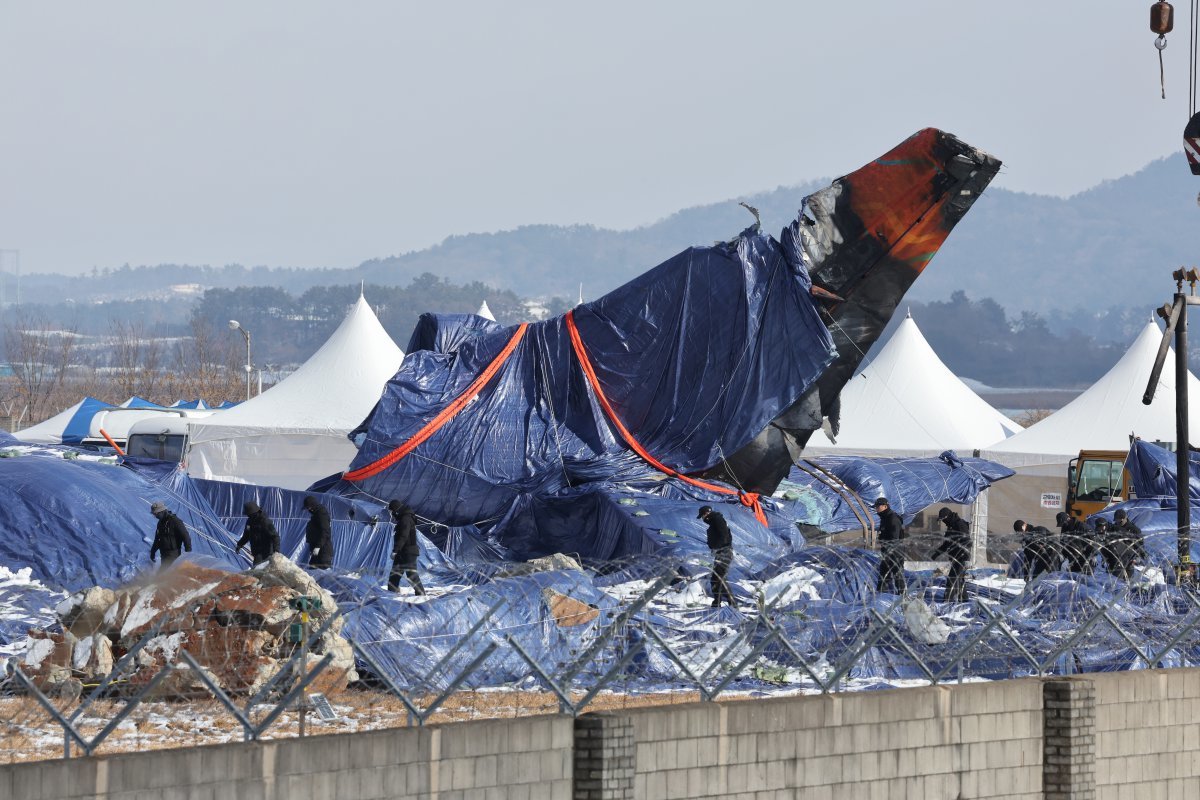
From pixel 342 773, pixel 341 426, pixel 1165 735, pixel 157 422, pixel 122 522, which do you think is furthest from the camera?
pixel 157 422

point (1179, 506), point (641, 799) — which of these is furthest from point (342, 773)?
point (1179, 506)

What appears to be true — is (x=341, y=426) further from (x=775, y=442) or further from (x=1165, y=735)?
(x=1165, y=735)

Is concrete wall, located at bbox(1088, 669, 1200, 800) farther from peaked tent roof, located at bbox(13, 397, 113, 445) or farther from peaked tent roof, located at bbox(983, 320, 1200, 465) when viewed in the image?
peaked tent roof, located at bbox(13, 397, 113, 445)

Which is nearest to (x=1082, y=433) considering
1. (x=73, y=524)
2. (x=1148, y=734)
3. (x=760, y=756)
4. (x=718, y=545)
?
(x=718, y=545)

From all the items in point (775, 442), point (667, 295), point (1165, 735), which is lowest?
point (1165, 735)

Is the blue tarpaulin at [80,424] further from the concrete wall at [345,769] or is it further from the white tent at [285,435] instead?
the concrete wall at [345,769]

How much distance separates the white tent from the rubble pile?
17.0 meters

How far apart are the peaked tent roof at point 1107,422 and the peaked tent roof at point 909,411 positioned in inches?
40.4

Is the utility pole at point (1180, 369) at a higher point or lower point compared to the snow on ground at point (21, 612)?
higher

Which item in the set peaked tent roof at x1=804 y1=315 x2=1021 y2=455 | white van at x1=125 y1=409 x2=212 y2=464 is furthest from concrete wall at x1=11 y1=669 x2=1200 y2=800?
white van at x1=125 y1=409 x2=212 y2=464

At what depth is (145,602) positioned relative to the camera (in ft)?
46.0

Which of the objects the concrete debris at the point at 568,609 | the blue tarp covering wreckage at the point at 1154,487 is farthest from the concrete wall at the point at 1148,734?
the blue tarp covering wreckage at the point at 1154,487

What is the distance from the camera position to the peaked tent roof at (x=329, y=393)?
33.1 meters

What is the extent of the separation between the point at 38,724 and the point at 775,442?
15045mm
